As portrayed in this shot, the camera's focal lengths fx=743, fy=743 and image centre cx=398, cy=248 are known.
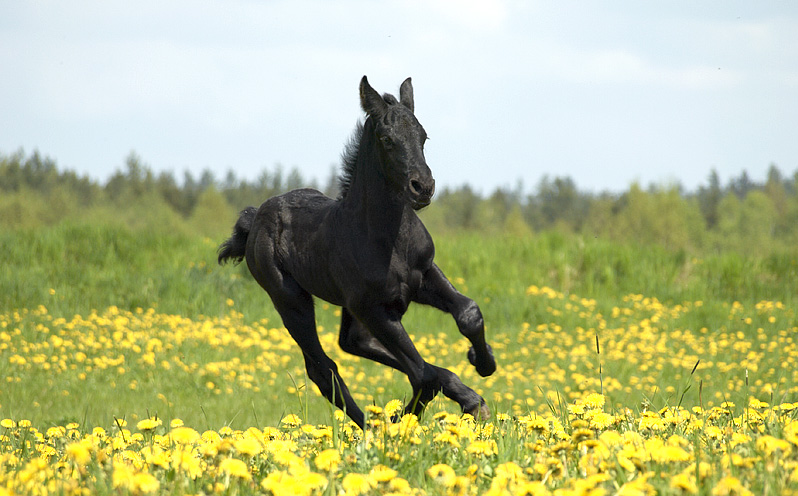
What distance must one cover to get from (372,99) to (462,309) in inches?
44.8

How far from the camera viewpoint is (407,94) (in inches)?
152

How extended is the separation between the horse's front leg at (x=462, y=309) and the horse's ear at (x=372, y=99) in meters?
0.86

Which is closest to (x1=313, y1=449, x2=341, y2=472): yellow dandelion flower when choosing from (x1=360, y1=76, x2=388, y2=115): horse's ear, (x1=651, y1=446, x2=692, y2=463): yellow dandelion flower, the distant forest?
(x1=651, y1=446, x2=692, y2=463): yellow dandelion flower

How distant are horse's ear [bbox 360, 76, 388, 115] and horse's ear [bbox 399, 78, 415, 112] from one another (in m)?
0.16

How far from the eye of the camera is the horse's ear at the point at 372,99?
3.67m

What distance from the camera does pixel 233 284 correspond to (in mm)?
11617

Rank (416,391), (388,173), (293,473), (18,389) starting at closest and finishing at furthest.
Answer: (293,473) < (388,173) < (416,391) < (18,389)

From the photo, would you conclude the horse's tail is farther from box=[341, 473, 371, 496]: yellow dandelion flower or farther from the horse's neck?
box=[341, 473, 371, 496]: yellow dandelion flower

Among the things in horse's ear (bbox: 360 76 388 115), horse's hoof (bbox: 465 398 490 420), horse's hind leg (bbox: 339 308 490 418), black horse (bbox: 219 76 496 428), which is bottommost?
horse's hoof (bbox: 465 398 490 420)

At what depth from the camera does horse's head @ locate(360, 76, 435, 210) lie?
332 centimetres

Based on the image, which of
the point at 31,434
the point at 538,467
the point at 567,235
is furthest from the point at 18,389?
the point at 567,235

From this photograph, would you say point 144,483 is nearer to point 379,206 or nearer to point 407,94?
point 379,206

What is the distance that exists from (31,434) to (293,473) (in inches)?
111

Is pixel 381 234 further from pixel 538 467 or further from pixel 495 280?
pixel 495 280
